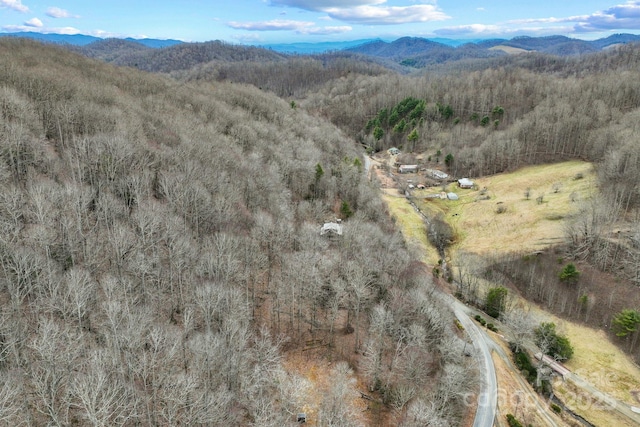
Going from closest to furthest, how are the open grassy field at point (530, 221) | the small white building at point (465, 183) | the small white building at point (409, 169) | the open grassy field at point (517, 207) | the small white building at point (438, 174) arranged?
the open grassy field at point (530, 221) < the open grassy field at point (517, 207) < the small white building at point (465, 183) < the small white building at point (438, 174) < the small white building at point (409, 169)

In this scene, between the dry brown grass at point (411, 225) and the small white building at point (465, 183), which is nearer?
the dry brown grass at point (411, 225)

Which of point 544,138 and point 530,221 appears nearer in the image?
point 530,221

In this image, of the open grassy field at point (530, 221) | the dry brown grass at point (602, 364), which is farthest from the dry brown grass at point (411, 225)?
the dry brown grass at point (602, 364)

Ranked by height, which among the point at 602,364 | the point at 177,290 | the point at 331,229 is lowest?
the point at 602,364

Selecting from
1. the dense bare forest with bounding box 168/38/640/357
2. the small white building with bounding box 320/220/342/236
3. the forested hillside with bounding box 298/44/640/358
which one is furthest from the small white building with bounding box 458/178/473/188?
the small white building with bounding box 320/220/342/236

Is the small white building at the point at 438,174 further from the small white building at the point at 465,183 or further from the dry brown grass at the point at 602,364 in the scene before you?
the dry brown grass at the point at 602,364

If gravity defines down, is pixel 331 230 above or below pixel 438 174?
above

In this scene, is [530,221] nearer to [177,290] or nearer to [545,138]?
[545,138]

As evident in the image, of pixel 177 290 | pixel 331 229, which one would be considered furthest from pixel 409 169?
pixel 177 290

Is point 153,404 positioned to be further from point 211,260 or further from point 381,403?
point 381,403

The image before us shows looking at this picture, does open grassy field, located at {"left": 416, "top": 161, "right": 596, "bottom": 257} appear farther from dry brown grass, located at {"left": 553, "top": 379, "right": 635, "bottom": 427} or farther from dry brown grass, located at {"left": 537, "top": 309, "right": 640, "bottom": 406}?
dry brown grass, located at {"left": 553, "top": 379, "right": 635, "bottom": 427}
